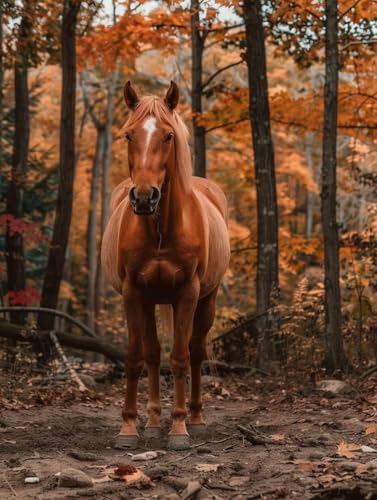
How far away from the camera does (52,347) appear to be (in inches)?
430

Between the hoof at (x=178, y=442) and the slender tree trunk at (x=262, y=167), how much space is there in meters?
5.65

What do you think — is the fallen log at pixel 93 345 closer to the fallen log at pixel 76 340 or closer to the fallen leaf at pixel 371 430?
the fallen log at pixel 76 340

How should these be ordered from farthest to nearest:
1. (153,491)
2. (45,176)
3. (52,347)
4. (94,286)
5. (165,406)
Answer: (94,286)
(45,176)
(52,347)
(165,406)
(153,491)

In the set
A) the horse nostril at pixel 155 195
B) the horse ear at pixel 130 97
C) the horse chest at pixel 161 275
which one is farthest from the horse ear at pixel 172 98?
the horse chest at pixel 161 275

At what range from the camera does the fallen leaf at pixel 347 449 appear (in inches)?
197

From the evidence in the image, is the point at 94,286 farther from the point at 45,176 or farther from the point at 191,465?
the point at 191,465

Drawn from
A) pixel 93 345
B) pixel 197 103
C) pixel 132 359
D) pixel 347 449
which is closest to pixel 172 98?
pixel 132 359

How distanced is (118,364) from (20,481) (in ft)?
21.3

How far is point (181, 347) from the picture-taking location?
613 cm

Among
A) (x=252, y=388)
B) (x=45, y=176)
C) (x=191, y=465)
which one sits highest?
(x=45, y=176)

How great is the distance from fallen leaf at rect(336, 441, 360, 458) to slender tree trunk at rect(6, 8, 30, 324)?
9167mm

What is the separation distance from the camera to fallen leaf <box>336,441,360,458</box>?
500cm

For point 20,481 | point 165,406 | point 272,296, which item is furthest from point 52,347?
point 20,481

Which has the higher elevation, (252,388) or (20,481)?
(20,481)
